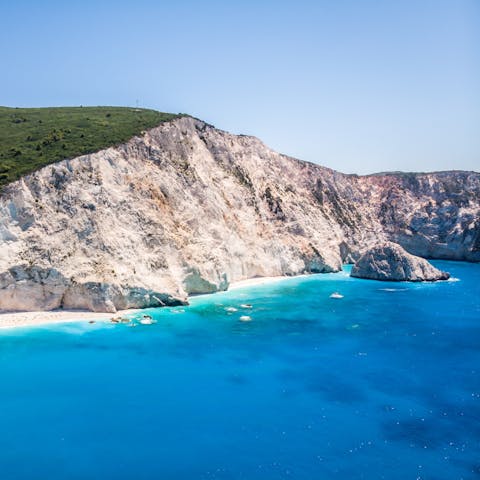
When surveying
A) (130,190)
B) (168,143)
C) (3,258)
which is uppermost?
(168,143)

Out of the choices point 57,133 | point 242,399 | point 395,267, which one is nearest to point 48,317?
point 242,399

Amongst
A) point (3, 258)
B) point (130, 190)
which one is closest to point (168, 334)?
point (3, 258)

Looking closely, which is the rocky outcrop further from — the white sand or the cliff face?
the white sand

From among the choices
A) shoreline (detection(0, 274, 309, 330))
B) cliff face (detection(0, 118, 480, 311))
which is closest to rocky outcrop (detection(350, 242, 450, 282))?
cliff face (detection(0, 118, 480, 311))

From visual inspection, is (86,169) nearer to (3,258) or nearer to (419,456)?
(3,258)

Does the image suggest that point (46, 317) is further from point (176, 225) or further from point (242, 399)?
point (242, 399)

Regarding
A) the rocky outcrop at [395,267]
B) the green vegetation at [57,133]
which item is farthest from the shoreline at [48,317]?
the rocky outcrop at [395,267]
